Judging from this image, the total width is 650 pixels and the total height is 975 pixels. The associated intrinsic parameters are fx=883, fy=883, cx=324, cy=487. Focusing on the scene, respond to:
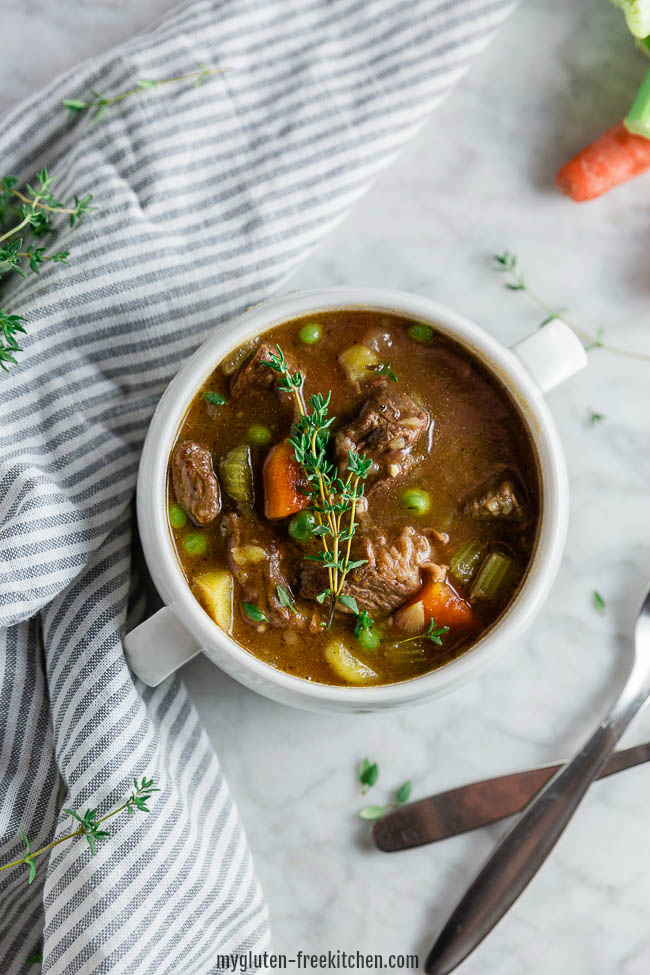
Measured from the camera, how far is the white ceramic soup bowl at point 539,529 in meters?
1.93

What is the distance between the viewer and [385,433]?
194cm

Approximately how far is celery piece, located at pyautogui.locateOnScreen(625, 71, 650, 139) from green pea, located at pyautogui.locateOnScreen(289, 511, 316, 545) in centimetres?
140

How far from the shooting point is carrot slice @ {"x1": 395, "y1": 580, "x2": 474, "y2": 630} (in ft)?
6.51

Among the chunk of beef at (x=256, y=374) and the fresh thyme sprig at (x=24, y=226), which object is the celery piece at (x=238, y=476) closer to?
the chunk of beef at (x=256, y=374)

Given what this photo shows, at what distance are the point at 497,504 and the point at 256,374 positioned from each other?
62 cm

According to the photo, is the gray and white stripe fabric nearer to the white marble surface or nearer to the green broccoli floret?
the white marble surface

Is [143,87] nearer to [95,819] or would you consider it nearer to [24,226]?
[24,226]

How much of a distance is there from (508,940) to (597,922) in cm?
25

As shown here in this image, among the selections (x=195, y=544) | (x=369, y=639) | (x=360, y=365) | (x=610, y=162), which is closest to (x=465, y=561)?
(x=369, y=639)

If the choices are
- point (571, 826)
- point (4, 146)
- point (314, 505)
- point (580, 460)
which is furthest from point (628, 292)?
point (4, 146)

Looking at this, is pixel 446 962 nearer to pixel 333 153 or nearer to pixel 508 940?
pixel 508 940

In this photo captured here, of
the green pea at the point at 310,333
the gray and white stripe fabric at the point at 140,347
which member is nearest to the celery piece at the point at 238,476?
the green pea at the point at 310,333

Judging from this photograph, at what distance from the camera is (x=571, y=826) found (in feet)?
8.13

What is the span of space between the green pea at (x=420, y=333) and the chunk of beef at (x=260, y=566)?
0.56m
